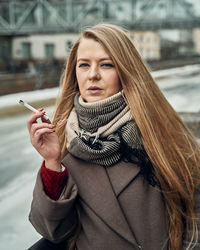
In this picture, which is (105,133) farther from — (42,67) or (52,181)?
(42,67)

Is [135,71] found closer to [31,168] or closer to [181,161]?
[181,161]

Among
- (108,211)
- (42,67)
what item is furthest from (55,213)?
(42,67)

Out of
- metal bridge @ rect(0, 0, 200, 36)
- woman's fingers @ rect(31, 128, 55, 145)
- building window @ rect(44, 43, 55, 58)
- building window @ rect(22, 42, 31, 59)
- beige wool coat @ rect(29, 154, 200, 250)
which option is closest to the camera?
woman's fingers @ rect(31, 128, 55, 145)

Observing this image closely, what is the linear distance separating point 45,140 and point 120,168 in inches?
17.2

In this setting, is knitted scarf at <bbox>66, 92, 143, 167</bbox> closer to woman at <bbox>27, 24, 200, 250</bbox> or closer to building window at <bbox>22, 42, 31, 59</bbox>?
woman at <bbox>27, 24, 200, 250</bbox>

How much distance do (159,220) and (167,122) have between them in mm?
532

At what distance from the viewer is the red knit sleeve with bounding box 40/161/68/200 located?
1362 millimetres

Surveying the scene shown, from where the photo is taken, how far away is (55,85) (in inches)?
634

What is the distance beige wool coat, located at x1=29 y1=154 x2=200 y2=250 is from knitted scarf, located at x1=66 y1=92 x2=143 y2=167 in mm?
82

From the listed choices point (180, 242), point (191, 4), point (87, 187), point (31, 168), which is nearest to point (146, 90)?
point (87, 187)

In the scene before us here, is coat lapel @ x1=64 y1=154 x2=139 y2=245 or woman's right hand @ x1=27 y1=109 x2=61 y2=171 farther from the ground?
woman's right hand @ x1=27 y1=109 x2=61 y2=171

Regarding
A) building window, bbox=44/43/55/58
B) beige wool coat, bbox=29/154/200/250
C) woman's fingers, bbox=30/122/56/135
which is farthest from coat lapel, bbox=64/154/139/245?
building window, bbox=44/43/55/58

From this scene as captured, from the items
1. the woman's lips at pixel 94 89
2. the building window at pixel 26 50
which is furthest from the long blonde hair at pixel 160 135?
the building window at pixel 26 50

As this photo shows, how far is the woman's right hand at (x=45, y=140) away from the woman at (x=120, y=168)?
0.09 m
